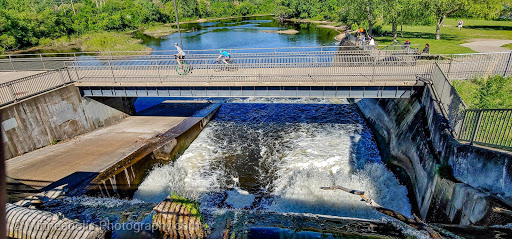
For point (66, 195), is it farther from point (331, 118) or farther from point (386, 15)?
point (386, 15)

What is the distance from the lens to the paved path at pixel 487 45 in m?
23.8

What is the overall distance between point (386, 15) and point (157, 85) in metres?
27.9

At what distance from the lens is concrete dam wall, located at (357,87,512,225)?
8.16 meters

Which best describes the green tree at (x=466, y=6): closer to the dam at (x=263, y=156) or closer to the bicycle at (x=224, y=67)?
the dam at (x=263, y=156)

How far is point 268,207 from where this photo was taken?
43.7ft

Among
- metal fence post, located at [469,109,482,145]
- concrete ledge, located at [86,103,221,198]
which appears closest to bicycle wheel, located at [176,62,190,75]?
concrete ledge, located at [86,103,221,198]

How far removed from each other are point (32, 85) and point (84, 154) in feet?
20.7

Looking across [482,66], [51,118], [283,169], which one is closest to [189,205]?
[283,169]

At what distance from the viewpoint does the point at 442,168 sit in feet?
35.1

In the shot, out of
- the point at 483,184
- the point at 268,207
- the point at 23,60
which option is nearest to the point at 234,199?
the point at 268,207

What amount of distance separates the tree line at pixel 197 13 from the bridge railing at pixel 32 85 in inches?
1255

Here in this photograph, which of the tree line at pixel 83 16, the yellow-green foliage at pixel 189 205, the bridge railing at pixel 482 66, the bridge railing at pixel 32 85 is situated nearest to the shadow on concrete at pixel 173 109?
the bridge railing at pixel 32 85

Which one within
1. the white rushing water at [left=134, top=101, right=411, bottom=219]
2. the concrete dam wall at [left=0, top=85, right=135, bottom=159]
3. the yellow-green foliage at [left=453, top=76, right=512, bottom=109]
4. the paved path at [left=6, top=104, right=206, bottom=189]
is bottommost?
the white rushing water at [left=134, top=101, right=411, bottom=219]

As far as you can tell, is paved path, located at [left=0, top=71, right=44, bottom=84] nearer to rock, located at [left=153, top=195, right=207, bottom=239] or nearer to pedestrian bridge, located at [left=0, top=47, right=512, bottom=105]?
pedestrian bridge, located at [left=0, top=47, right=512, bottom=105]
